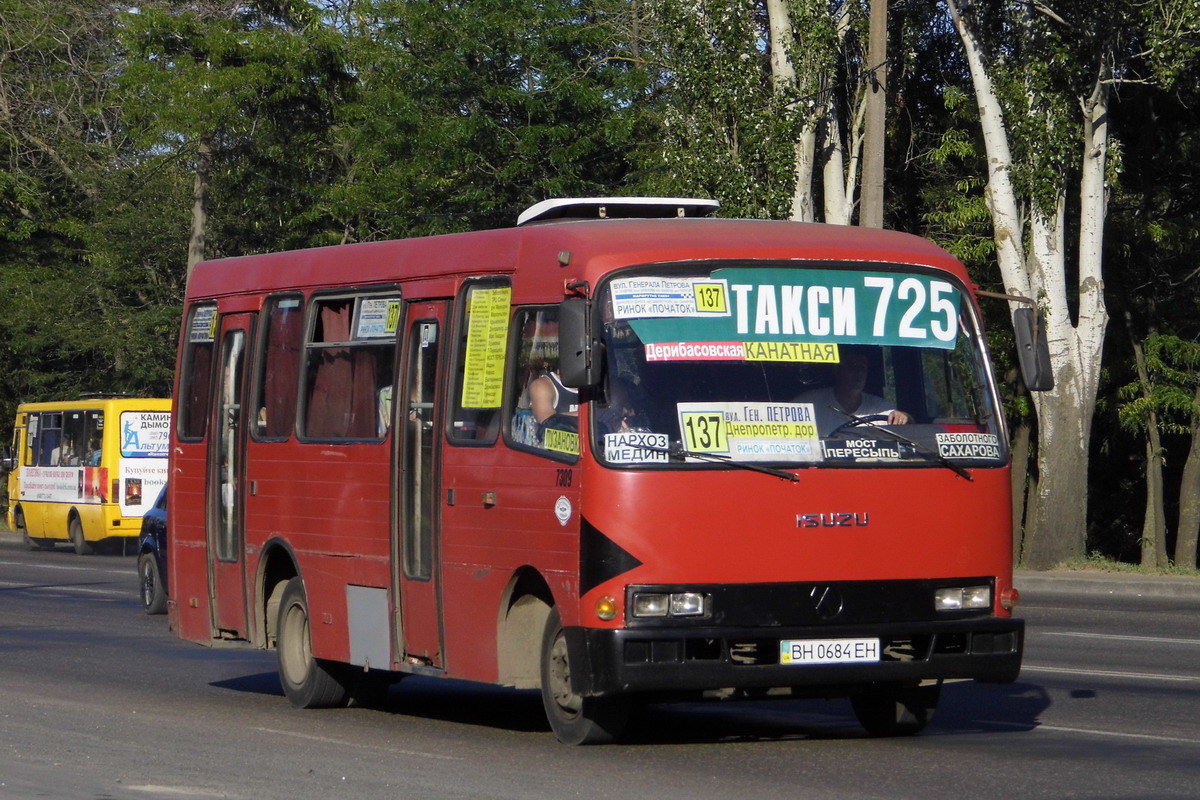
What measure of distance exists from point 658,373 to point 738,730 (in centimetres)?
247

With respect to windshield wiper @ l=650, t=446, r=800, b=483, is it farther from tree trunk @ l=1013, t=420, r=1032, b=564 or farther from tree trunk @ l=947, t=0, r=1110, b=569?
tree trunk @ l=1013, t=420, r=1032, b=564

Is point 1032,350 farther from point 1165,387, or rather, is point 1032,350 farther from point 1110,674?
point 1165,387

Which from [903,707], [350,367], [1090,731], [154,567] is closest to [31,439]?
[154,567]

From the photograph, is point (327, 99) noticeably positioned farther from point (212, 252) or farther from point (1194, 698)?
point (1194, 698)

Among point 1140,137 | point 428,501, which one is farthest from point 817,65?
point 428,501

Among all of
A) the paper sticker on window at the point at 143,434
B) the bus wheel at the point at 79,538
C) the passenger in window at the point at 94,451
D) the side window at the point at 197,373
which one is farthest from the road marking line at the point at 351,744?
the bus wheel at the point at 79,538

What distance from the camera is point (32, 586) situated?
82.7ft

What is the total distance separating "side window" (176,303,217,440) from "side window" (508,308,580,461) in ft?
12.6

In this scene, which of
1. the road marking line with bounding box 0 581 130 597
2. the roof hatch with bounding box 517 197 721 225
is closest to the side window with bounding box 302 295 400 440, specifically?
Result: the roof hatch with bounding box 517 197 721 225

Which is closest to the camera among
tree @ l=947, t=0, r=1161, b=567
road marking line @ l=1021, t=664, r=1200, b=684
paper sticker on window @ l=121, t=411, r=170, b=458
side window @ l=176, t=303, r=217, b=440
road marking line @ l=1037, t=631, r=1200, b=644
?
road marking line @ l=1021, t=664, r=1200, b=684

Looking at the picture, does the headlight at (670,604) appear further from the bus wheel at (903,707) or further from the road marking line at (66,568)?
the road marking line at (66,568)

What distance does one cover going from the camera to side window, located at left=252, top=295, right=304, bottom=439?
12078mm

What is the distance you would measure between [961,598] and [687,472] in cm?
147

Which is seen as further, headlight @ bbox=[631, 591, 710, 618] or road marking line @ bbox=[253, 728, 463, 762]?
road marking line @ bbox=[253, 728, 463, 762]
